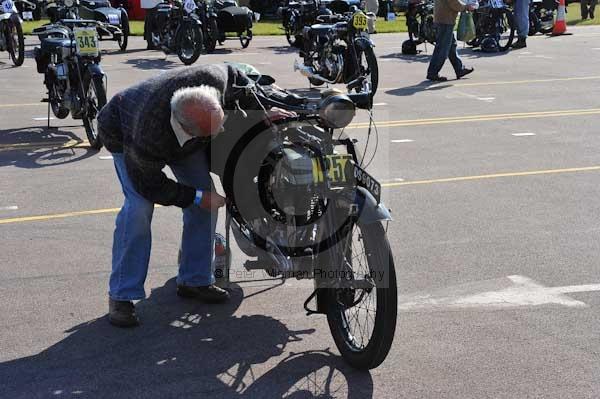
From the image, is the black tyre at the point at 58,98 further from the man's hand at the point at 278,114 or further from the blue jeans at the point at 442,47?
the blue jeans at the point at 442,47

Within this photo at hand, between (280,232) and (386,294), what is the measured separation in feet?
3.03

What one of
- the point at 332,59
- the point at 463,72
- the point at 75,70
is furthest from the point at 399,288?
the point at 463,72

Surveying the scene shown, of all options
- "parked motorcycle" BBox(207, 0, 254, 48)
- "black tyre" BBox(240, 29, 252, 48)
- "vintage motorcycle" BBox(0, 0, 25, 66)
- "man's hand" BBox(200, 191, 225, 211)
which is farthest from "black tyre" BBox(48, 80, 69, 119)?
"black tyre" BBox(240, 29, 252, 48)

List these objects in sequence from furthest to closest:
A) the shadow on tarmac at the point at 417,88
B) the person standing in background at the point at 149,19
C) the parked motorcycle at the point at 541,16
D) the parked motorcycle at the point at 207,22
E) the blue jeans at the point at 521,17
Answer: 1. the parked motorcycle at the point at 541,16
2. the blue jeans at the point at 521,17
3. the person standing in background at the point at 149,19
4. the parked motorcycle at the point at 207,22
5. the shadow on tarmac at the point at 417,88

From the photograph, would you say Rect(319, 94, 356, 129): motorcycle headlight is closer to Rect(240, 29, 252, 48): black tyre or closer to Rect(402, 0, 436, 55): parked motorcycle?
Rect(402, 0, 436, 55): parked motorcycle

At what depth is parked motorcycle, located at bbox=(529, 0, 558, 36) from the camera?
23125mm

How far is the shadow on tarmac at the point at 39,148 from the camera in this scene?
9.27 metres

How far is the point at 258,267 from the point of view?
5.14 metres

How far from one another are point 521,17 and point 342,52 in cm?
772

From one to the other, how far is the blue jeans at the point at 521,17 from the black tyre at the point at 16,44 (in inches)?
413

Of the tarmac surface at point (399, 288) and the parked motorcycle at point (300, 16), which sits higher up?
the parked motorcycle at point (300, 16)

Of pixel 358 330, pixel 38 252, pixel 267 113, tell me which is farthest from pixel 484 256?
pixel 38 252

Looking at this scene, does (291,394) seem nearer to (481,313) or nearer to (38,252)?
(481,313)

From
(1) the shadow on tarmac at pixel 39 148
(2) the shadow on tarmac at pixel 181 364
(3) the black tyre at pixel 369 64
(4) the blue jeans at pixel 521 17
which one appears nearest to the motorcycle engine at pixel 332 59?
(3) the black tyre at pixel 369 64
